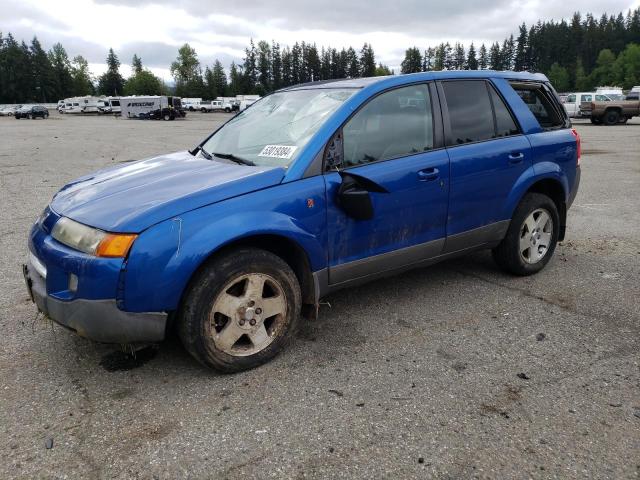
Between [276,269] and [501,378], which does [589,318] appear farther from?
[276,269]

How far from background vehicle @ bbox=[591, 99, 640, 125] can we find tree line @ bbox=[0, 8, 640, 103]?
78.0m

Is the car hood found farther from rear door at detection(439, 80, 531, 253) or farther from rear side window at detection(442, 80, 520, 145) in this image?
rear side window at detection(442, 80, 520, 145)

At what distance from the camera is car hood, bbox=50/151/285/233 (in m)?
2.83

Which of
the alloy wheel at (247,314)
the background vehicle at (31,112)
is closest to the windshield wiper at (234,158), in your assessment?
the alloy wheel at (247,314)

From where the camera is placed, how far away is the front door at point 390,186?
3.44 m

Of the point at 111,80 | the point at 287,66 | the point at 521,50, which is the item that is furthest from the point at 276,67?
the point at 521,50

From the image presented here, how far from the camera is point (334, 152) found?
3.40m

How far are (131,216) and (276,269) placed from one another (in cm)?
87

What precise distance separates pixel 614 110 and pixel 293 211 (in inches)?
1222

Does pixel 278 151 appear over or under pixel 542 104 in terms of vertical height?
under

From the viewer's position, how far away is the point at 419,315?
3994mm

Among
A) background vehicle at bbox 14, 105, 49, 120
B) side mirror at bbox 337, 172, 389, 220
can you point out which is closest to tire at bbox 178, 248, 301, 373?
side mirror at bbox 337, 172, 389, 220

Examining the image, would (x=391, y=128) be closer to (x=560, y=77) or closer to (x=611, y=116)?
(x=611, y=116)

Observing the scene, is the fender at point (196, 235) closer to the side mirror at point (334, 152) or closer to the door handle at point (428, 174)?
the side mirror at point (334, 152)
